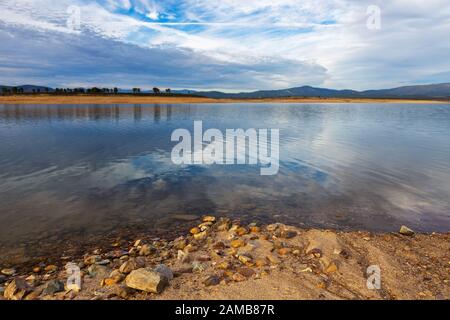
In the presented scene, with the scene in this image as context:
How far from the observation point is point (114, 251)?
8023 millimetres

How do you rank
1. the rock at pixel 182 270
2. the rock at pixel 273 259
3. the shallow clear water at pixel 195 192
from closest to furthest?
1. the rock at pixel 182 270
2. the rock at pixel 273 259
3. the shallow clear water at pixel 195 192

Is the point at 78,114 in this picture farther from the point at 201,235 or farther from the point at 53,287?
the point at 53,287

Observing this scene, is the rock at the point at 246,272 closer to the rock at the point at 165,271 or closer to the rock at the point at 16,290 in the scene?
the rock at the point at 165,271

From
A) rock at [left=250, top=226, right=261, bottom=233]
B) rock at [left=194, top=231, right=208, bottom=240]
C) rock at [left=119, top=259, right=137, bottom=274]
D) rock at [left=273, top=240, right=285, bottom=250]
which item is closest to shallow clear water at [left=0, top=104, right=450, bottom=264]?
rock at [left=250, top=226, right=261, bottom=233]

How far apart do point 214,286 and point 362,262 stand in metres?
3.94

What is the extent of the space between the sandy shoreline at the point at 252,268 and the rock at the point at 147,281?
19mm

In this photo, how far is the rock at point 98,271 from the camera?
6.70 meters

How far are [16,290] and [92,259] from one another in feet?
5.67

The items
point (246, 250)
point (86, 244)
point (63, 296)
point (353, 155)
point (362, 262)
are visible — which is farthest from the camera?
point (353, 155)

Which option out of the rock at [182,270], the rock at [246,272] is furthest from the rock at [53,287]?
the rock at [246,272]

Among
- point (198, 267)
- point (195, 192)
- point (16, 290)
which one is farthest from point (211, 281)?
point (195, 192)

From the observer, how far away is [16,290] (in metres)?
6.00
